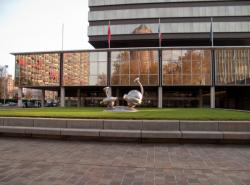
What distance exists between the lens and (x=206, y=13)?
5772 centimetres

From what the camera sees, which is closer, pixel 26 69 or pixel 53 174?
pixel 53 174

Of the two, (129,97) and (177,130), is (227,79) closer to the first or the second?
(129,97)

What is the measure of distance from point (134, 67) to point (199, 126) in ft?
113

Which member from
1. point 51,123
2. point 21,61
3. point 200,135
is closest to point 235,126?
point 200,135

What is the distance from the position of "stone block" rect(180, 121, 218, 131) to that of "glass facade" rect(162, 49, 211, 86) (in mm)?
33492

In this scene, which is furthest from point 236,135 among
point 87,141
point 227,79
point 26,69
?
point 26,69

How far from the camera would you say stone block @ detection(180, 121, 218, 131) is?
1103 cm

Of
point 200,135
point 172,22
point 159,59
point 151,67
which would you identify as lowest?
point 200,135

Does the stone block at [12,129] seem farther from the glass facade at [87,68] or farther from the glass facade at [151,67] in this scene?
the glass facade at [87,68]

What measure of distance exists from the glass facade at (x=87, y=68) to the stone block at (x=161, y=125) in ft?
114

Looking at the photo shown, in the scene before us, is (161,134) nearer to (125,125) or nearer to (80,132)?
(125,125)

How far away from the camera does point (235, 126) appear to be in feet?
35.6

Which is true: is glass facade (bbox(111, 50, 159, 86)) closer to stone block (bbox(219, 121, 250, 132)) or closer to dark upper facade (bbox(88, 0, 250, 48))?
dark upper facade (bbox(88, 0, 250, 48))

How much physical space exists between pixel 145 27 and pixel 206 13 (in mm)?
13658
